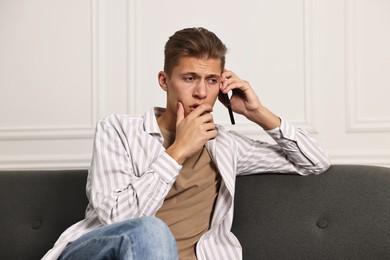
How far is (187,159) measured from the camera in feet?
5.83

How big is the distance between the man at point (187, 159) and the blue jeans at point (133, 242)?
6 cm

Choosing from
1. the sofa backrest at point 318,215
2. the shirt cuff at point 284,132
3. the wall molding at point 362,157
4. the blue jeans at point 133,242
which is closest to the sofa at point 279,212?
the sofa backrest at point 318,215

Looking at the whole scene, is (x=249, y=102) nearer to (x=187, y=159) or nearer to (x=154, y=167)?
(x=187, y=159)

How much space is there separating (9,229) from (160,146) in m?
0.68

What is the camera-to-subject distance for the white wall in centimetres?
233

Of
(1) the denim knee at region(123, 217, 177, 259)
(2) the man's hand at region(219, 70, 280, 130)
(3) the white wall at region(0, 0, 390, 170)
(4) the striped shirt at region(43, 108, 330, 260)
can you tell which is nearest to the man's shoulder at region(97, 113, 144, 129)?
(4) the striped shirt at region(43, 108, 330, 260)

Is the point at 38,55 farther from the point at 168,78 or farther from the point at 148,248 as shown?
the point at 148,248

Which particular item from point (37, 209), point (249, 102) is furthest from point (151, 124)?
point (37, 209)

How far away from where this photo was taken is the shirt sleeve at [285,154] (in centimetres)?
185

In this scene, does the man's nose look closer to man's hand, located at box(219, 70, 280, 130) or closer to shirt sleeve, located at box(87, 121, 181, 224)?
man's hand, located at box(219, 70, 280, 130)

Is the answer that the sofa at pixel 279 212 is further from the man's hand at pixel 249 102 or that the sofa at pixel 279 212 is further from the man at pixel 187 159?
the man's hand at pixel 249 102

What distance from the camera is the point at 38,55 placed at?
2498 mm

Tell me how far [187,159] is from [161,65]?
30.0 inches

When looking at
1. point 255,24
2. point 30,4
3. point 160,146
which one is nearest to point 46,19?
point 30,4
